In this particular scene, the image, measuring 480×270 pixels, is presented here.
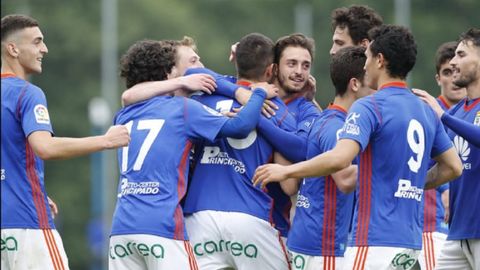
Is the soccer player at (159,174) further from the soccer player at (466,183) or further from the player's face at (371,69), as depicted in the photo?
the soccer player at (466,183)

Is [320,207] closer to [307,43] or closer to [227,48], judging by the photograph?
[307,43]

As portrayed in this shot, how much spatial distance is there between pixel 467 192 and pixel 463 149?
417 millimetres

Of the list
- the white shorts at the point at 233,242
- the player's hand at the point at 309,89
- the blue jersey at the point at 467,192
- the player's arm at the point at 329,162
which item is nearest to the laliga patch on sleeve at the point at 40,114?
the white shorts at the point at 233,242

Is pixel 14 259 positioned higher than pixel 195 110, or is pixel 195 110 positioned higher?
pixel 195 110

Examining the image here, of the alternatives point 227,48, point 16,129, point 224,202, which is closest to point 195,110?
point 224,202

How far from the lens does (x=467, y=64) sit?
11.7 meters

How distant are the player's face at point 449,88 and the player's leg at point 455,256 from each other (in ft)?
7.01

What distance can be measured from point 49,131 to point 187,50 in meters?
1.92

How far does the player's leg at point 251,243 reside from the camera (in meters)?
11.2

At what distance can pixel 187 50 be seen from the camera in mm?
11992

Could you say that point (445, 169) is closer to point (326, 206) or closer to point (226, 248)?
point (326, 206)

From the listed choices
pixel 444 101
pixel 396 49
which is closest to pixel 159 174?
pixel 396 49

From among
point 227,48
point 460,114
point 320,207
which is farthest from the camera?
point 227,48

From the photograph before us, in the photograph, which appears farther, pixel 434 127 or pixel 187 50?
pixel 187 50
